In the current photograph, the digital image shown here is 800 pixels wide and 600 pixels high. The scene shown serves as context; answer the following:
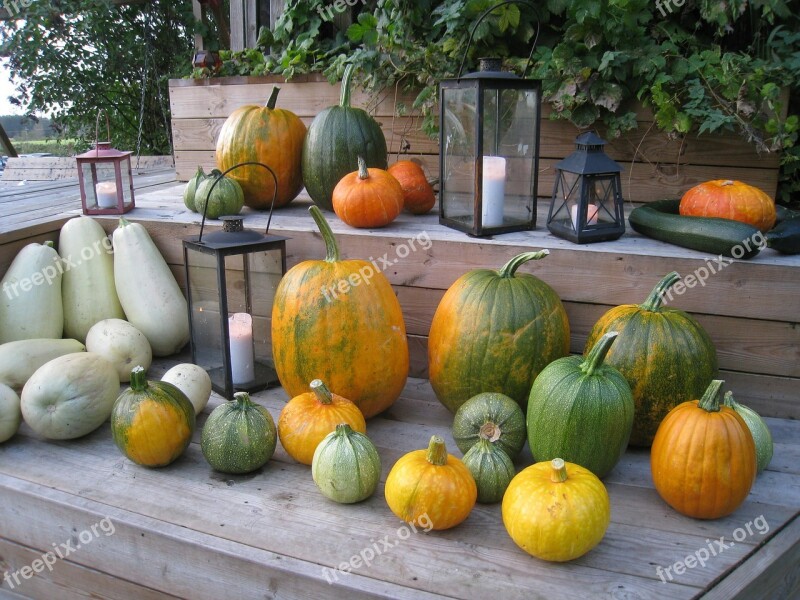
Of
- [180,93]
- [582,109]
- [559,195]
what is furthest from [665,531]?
[180,93]

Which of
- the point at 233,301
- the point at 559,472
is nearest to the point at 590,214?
the point at 559,472

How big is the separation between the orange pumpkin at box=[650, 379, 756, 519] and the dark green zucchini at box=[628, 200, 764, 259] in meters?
0.55

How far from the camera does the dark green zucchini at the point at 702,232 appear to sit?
1.82m

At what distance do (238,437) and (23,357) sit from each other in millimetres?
879

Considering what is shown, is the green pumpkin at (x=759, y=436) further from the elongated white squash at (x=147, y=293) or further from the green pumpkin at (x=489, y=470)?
the elongated white squash at (x=147, y=293)

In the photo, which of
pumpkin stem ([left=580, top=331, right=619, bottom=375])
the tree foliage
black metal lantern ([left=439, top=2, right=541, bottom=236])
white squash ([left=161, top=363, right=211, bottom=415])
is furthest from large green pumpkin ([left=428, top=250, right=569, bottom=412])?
the tree foliage

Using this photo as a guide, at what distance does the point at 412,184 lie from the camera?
7.92ft

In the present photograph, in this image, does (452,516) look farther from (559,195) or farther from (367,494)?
(559,195)

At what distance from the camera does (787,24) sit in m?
2.57

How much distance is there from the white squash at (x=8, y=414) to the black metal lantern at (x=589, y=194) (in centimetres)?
171

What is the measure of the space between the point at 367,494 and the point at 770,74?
1926mm

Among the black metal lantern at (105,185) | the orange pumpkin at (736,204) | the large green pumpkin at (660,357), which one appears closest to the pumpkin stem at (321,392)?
the large green pumpkin at (660,357)

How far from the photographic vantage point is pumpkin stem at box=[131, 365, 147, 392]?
165 centimetres

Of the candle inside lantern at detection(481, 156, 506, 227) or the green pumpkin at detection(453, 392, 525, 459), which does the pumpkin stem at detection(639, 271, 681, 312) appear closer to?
the green pumpkin at detection(453, 392, 525, 459)
